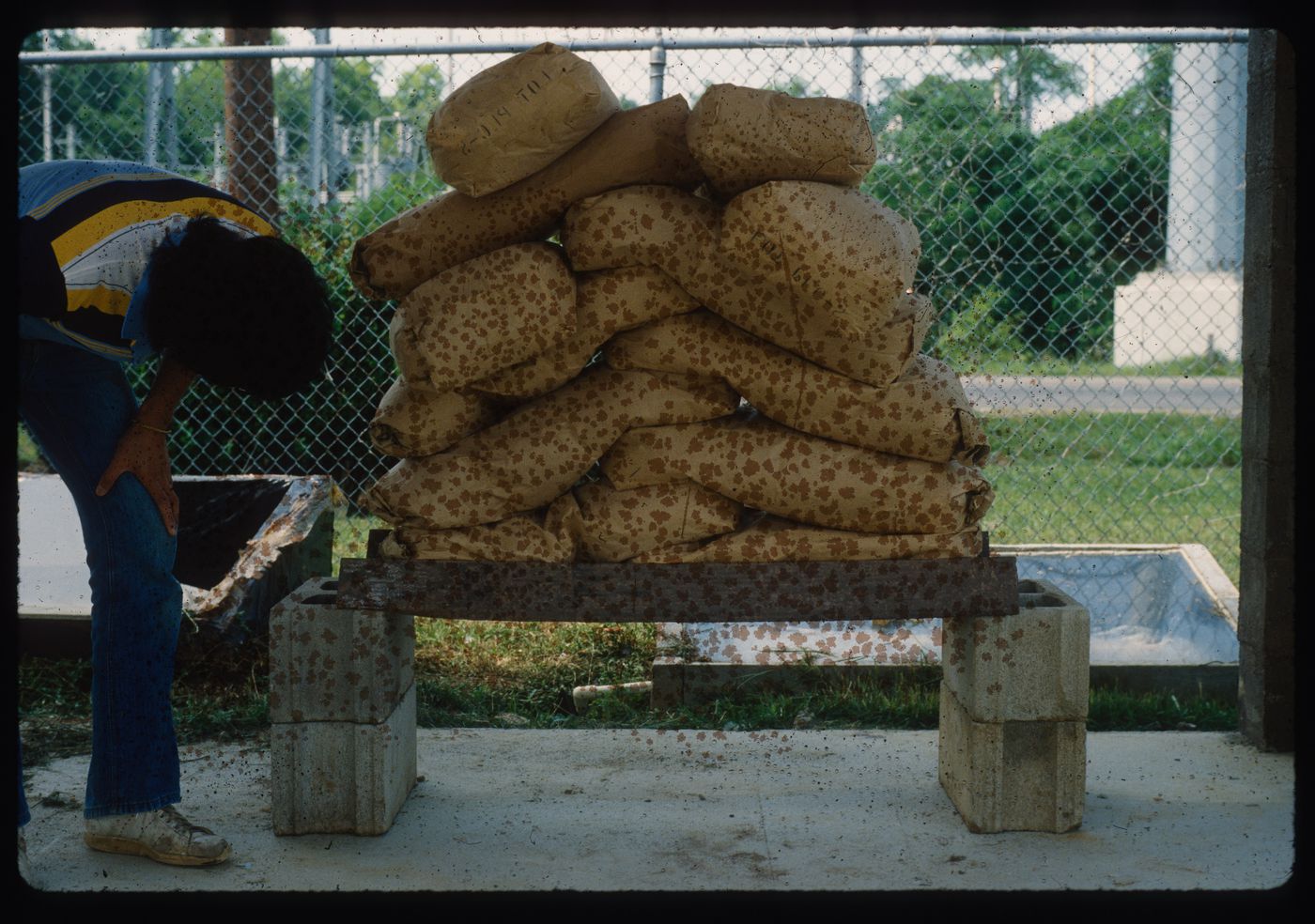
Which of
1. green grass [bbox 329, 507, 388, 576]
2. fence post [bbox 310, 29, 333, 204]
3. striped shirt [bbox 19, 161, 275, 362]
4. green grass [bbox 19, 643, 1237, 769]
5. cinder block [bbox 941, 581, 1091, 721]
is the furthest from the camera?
green grass [bbox 329, 507, 388, 576]

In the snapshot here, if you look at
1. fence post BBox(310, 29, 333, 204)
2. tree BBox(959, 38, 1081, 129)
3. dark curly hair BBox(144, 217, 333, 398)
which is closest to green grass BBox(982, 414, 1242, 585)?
tree BBox(959, 38, 1081, 129)

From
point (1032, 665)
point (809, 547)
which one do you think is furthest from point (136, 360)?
point (1032, 665)

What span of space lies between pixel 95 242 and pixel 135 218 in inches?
4.5

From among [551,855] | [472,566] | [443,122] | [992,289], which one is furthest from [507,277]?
[992,289]

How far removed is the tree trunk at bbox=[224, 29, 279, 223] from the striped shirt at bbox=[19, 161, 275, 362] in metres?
2.95

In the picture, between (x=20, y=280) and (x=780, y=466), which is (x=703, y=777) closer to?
(x=780, y=466)

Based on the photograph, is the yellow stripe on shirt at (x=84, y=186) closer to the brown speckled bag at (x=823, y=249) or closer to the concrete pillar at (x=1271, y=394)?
the brown speckled bag at (x=823, y=249)

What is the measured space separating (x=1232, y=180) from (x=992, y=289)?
107 inches

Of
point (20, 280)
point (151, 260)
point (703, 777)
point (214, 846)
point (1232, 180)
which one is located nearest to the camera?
point (20, 280)

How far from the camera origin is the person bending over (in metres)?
2.79

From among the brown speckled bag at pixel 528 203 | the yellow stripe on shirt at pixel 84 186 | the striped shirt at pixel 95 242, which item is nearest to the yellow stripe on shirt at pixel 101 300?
the striped shirt at pixel 95 242

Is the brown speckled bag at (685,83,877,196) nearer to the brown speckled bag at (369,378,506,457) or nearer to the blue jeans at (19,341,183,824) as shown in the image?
the brown speckled bag at (369,378,506,457)

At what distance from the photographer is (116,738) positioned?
121 inches

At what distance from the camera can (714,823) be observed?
11.0ft
